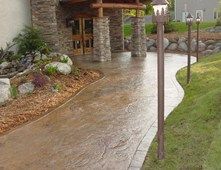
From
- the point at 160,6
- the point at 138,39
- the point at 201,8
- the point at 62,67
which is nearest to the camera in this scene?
the point at 160,6

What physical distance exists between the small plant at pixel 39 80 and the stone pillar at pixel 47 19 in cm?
717

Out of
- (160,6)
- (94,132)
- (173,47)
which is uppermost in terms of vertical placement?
(160,6)

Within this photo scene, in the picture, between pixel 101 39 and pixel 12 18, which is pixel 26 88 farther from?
pixel 101 39

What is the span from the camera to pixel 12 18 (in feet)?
60.0

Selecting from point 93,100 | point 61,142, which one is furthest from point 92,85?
point 61,142

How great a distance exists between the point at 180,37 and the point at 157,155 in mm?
19609

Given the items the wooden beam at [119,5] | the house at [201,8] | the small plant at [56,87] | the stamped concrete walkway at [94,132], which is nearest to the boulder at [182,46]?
the wooden beam at [119,5]

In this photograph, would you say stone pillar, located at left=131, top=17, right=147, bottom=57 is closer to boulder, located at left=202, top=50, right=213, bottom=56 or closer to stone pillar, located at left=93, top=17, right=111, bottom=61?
stone pillar, located at left=93, top=17, right=111, bottom=61

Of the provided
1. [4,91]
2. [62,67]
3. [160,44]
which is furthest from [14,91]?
[160,44]

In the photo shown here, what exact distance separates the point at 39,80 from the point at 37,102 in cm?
138

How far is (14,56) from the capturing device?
17.5m

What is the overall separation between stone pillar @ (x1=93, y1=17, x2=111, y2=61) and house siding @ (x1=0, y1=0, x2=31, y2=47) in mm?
3429

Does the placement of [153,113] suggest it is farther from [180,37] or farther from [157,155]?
[180,37]

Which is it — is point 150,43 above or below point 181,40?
below
